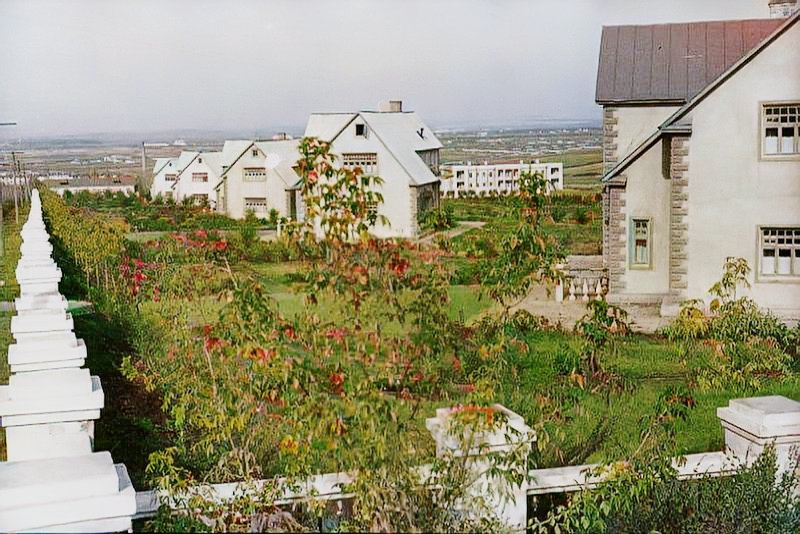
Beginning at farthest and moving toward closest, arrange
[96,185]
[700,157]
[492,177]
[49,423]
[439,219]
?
[700,157] < [492,177] < [439,219] < [96,185] < [49,423]

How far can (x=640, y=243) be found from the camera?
4660 mm

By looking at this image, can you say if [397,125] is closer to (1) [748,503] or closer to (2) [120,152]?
(2) [120,152]

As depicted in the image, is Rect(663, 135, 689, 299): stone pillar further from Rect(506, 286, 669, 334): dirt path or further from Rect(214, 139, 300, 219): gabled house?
Rect(214, 139, 300, 219): gabled house

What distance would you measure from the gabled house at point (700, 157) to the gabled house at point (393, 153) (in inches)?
29.2

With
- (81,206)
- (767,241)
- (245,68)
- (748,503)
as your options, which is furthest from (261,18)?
(748,503)

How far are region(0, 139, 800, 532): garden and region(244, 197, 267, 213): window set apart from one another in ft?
0.34

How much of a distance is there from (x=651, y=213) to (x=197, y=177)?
183 centimetres

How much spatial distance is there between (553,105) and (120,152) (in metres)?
1.75

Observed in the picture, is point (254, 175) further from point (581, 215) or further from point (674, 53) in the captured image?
point (674, 53)

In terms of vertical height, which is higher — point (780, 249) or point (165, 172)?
point (165, 172)

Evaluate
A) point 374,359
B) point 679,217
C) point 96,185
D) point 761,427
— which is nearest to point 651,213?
point 679,217

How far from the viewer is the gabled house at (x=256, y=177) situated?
13.8 feet

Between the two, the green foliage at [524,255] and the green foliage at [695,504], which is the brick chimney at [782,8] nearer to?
Result: the green foliage at [524,255]

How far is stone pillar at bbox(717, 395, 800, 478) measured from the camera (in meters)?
4.29
